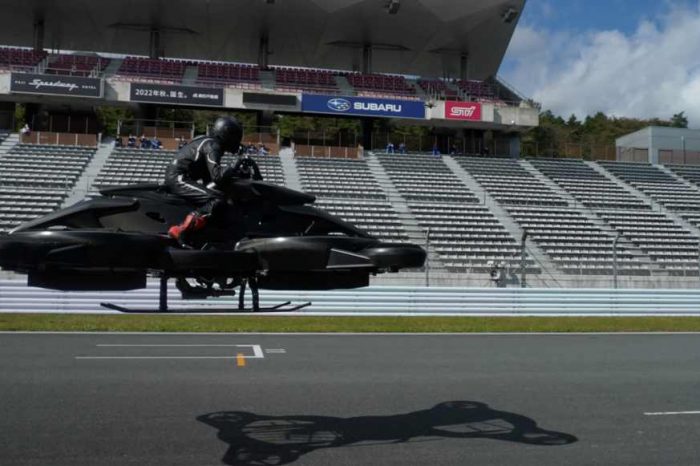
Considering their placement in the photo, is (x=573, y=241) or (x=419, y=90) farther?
(x=419, y=90)

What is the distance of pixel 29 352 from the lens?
10727 mm

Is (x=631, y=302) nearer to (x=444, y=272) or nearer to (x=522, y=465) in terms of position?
(x=444, y=272)

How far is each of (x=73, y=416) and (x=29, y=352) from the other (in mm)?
4921

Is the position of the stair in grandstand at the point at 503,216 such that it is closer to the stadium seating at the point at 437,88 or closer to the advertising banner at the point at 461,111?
the advertising banner at the point at 461,111

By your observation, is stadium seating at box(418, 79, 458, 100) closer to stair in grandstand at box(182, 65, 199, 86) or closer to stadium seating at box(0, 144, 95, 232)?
stair in grandstand at box(182, 65, 199, 86)

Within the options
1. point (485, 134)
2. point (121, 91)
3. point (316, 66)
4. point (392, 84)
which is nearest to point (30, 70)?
point (121, 91)

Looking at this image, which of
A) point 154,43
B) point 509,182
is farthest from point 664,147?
point 154,43

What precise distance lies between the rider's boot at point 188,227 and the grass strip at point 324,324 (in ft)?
36.6

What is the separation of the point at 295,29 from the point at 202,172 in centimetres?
3407

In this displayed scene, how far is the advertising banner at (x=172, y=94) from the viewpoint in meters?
31.6

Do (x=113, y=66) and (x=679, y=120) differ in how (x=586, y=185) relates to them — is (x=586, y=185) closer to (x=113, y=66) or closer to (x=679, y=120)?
(x=113, y=66)

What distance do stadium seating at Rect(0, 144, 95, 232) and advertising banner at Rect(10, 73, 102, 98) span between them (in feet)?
10.4

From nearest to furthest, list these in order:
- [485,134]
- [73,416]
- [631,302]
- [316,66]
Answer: [73,416]
[631,302]
[485,134]
[316,66]

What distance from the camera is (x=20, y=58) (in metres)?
34.2
